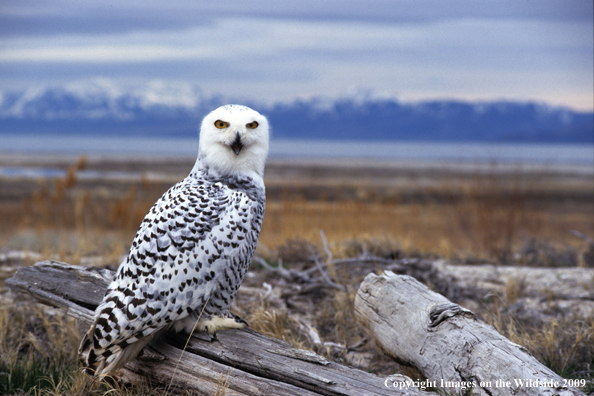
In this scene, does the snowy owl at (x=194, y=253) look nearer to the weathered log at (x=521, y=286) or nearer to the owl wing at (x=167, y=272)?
the owl wing at (x=167, y=272)

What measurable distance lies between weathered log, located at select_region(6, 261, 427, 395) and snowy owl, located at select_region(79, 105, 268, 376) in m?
0.16

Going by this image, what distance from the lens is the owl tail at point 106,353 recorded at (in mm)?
3402

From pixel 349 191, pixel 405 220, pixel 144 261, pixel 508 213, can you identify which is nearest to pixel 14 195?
pixel 349 191

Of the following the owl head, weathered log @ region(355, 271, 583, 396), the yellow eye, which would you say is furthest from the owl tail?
weathered log @ region(355, 271, 583, 396)

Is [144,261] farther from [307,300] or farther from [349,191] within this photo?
[349,191]

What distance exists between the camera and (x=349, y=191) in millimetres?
28656

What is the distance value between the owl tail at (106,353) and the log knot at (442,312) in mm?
1948

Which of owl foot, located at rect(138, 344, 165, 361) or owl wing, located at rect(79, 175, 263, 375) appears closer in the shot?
owl wing, located at rect(79, 175, 263, 375)

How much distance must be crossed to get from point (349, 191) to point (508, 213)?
19.5m

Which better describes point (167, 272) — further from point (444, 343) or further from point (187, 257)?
point (444, 343)

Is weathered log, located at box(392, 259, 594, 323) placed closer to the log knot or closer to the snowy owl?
the log knot

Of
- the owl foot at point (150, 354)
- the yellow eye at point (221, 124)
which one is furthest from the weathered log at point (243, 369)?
the yellow eye at point (221, 124)

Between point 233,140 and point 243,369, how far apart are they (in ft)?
5.11

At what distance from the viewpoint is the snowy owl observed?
333cm
